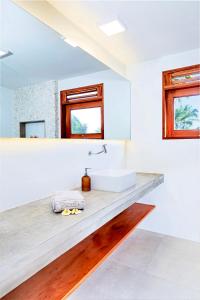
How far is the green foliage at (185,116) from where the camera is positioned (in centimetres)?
267

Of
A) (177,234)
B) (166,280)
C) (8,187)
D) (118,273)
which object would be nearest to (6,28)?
(8,187)

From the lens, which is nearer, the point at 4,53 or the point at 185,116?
the point at 4,53

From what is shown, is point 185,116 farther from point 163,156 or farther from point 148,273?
point 148,273

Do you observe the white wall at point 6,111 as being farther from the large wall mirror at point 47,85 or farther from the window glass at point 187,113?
the window glass at point 187,113

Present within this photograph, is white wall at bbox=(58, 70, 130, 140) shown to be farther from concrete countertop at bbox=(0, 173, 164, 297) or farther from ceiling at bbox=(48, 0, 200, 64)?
concrete countertop at bbox=(0, 173, 164, 297)

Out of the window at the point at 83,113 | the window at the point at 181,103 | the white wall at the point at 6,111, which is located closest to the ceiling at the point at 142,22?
the window at the point at 181,103

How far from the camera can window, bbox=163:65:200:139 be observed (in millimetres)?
2629

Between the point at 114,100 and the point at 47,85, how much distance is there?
108cm

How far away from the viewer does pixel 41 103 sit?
170 centimetres

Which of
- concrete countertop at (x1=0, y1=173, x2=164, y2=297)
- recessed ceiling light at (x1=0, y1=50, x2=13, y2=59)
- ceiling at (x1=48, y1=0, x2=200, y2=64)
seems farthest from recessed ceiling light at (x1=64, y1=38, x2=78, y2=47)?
concrete countertop at (x1=0, y1=173, x2=164, y2=297)

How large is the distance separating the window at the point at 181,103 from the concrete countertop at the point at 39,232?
4.61 feet

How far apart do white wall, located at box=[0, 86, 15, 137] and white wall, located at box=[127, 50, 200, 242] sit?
1.93 metres

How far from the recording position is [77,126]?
84.8 inches

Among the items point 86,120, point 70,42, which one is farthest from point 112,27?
point 86,120
